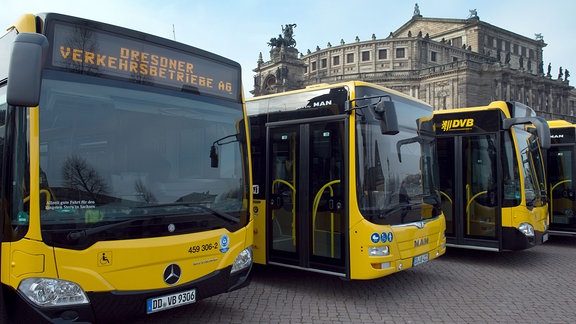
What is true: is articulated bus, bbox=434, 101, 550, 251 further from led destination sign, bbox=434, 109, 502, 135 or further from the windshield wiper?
the windshield wiper

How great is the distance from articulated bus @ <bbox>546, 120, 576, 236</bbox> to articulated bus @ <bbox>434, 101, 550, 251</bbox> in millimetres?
2392

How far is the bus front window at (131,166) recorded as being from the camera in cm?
352

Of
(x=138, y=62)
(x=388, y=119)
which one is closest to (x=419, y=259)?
(x=388, y=119)

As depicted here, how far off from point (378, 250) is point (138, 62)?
3537mm

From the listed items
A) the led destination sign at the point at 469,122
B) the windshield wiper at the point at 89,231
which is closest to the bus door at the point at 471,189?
the led destination sign at the point at 469,122

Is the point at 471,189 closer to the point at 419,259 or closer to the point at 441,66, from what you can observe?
the point at 419,259

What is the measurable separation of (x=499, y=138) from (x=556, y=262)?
9.06 ft

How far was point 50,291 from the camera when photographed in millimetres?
3438

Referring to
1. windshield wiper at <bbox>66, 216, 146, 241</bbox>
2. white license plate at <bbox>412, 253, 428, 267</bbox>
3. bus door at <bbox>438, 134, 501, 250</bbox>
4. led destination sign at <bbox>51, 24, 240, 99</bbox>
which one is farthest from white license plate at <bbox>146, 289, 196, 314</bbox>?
bus door at <bbox>438, 134, 501, 250</bbox>

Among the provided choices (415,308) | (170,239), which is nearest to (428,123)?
(415,308)

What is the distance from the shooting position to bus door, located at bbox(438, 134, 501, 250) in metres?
8.48

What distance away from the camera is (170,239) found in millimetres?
4105

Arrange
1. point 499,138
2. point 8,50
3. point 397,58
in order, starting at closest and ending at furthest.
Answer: point 8,50
point 499,138
point 397,58

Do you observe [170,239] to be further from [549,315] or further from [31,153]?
[549,315]
